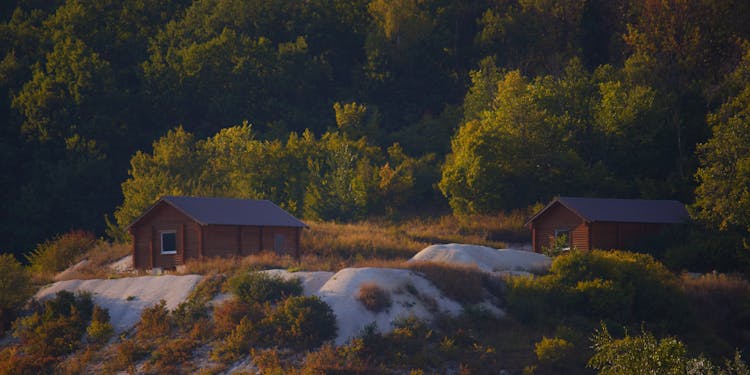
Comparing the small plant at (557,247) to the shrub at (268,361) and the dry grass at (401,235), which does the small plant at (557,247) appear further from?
the shrub at (268,361)

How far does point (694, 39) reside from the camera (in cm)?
9250

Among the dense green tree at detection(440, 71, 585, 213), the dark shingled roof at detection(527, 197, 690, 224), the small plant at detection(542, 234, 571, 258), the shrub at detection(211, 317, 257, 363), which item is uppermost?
the dense green tree at detection(440, 71, 585, 213)

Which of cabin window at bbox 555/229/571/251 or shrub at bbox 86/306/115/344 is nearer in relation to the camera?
shrub at bbox 86/306/115/344

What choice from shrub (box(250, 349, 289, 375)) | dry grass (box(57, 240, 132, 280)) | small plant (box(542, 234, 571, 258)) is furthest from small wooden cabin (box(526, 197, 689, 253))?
dry grass (box(57, 240, 132, 280))

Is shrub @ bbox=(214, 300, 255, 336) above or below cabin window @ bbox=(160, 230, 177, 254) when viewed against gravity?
below

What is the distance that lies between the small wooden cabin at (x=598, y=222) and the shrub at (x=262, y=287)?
2235 centimetres

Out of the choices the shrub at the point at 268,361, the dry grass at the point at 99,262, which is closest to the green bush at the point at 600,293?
the shrub at the point at 268,361

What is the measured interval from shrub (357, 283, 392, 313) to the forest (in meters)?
26.2

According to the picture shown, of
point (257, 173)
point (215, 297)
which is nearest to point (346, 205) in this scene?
point (257, 173)

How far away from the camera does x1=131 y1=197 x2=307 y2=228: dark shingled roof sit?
5888 cm

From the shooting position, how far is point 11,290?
5378 centimetres

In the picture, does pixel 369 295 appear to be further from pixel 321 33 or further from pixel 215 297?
pixel 321 33

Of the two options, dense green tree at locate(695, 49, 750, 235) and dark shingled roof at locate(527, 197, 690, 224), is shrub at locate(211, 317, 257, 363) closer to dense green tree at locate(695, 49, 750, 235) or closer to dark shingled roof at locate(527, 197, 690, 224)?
dark shingled roof at locate(527, 197, 690, 224)

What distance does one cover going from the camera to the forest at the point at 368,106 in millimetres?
80562
